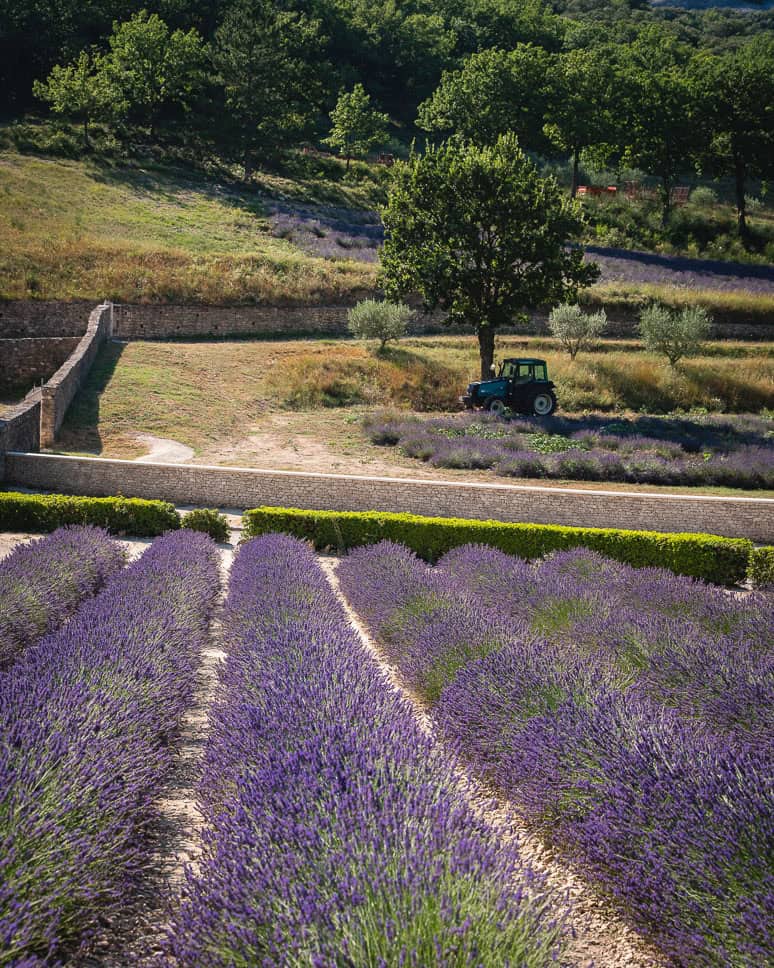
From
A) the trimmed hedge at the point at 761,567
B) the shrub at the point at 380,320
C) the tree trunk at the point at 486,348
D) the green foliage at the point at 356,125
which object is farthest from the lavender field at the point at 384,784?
the green foliage at the point at 356,125

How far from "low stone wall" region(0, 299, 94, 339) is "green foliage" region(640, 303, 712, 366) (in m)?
20.9

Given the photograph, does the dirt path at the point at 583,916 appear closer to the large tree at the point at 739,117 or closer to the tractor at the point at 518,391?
the tractor at the point at 518,391

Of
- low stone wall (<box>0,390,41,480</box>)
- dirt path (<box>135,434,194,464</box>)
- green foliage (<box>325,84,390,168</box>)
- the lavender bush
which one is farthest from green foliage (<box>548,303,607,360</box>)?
green foliage (<box>325,84,390,168</box>)

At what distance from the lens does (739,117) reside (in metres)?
51.2

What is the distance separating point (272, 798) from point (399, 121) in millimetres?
76368

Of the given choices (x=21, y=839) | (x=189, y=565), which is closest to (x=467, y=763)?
(x=21, y=839)

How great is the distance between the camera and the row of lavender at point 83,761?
3.16 meters

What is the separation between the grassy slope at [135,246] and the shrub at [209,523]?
58.0ft

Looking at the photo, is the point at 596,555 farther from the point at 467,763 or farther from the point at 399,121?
the point at 399,121

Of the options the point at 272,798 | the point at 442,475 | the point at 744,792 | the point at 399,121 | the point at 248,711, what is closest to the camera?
the point at 272,798

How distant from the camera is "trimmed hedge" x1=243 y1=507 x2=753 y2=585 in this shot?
11984 millimetres

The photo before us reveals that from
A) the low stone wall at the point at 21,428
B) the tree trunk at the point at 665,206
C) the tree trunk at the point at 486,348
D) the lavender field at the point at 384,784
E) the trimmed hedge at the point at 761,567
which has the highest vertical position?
the tree trunk at the point at 665,206

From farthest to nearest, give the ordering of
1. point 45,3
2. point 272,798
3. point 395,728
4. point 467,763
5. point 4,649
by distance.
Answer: point 45,3, point 4,649, point 467,763, point 395,728, point 272,798

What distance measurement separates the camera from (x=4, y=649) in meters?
6.77
